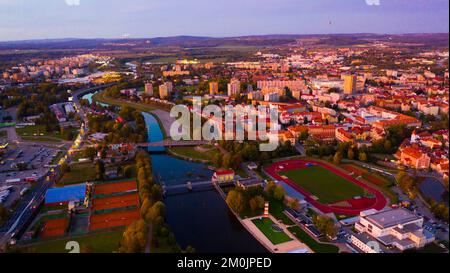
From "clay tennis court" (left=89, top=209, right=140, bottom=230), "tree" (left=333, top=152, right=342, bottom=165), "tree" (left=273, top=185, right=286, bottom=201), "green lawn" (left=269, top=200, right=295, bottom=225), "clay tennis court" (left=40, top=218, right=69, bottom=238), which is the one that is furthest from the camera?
"tree" (left=333, top=152, right=342, bottom=165)

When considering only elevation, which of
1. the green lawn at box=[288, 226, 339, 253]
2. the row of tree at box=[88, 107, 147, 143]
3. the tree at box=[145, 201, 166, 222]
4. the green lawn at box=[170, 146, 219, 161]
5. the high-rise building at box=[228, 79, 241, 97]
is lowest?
the green lawn at box=[288, 226, 339, 253]

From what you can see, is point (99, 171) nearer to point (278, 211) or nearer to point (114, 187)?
point (114, 187)

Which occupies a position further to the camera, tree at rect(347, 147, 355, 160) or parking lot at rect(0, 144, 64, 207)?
tree at rect(347, 147, 355, 160)

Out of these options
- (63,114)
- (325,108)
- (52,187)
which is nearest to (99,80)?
(63,114)

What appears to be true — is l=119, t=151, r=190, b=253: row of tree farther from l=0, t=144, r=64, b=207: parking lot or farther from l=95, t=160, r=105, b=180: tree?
l=0, t=144, r=64, b=207: parking lot

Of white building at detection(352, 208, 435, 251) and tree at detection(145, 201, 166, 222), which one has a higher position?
tree at detection(145, 201, 166, 222)

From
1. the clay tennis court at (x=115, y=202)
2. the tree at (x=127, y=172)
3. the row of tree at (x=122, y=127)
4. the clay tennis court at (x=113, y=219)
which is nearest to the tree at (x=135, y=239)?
the clay tennis court at (x=113, y=219)

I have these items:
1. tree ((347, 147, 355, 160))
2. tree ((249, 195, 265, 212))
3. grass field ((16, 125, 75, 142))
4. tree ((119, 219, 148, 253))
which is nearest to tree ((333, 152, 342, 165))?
tree ((347, 147, 355, 160))
